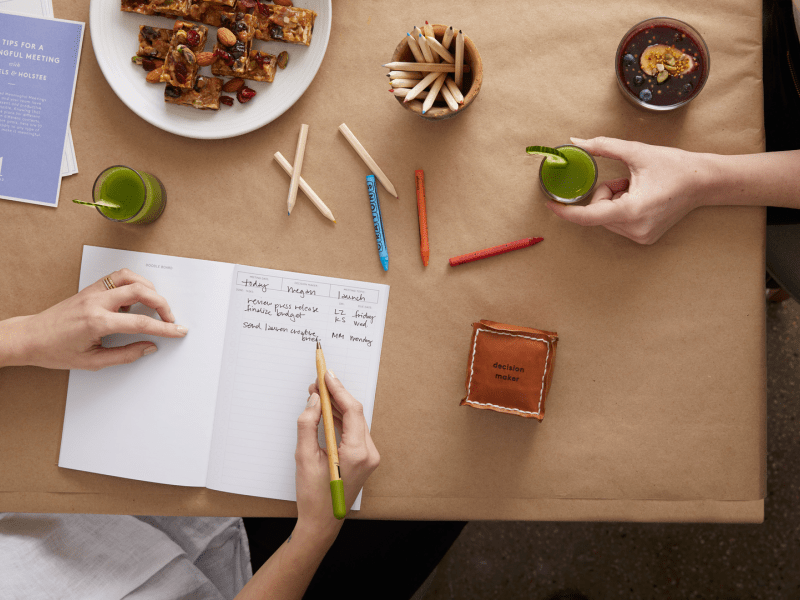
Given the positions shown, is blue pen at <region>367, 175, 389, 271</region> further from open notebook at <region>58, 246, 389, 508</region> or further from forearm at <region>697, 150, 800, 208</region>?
forearm at <region>697, 150, 800, 208</region>

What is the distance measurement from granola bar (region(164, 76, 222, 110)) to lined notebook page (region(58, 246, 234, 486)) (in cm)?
27

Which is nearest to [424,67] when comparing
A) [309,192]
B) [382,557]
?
[309,192]

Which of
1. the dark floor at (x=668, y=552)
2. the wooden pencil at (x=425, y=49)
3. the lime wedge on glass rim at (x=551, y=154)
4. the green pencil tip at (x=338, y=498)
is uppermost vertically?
the wooden pencil at (x=425, y=49)

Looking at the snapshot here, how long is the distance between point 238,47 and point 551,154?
552mm

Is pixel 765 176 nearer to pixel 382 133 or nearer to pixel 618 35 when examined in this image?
pixel 618 35

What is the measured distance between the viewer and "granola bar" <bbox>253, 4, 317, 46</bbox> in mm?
864

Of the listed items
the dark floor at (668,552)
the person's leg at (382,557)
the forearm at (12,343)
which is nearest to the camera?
the forearm at (12,343)

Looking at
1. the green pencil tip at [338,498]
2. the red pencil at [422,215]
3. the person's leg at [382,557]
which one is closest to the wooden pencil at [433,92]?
the red pencil at [422,215]

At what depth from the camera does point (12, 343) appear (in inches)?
34.3

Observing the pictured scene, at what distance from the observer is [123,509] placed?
0.90m

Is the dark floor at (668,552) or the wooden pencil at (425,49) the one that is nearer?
the wooden pencil at (425,49)

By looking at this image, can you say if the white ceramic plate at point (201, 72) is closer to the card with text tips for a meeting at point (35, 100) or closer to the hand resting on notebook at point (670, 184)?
the card with text tips for a meeting at point (35, 100)

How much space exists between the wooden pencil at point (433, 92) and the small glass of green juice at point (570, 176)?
8.5 inches

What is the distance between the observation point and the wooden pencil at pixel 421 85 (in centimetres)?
81
